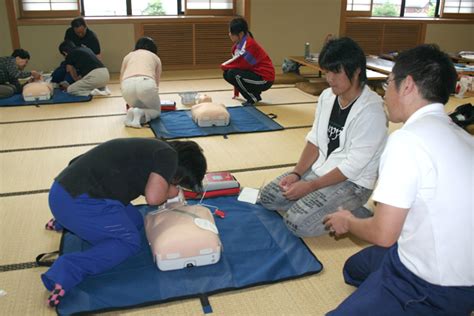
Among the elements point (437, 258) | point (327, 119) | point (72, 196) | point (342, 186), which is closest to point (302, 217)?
point (342, 186)

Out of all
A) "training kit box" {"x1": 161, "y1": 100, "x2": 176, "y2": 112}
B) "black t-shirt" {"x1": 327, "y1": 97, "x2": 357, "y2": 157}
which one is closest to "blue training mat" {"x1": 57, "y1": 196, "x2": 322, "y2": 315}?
"black t-shirt" {"x1": 327, "y1": 97, "x2": 357, "y2": 157}

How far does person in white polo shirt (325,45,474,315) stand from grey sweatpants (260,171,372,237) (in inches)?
31.5

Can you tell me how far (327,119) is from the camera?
2.45m

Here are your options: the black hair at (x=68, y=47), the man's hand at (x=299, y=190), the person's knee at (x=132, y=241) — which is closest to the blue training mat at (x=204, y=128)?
the man's hand at (x=299, y=190)

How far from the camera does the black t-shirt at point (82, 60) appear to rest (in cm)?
500

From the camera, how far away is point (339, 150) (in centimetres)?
238

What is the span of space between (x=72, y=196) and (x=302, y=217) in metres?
1.07

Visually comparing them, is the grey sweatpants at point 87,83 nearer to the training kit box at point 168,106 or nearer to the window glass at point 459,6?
the training kit box at point 168,106

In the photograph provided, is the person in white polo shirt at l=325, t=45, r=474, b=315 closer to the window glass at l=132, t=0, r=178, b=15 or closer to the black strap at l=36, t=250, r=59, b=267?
the black strap at l=36, t=250, r=59, b=267

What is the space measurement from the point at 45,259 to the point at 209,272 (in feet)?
2.47

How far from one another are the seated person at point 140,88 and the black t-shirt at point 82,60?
99cm

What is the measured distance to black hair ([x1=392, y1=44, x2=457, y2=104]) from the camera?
1.32m

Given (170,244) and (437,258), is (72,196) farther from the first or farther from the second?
(437,258)

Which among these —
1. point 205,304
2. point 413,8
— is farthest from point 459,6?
point 205,304
